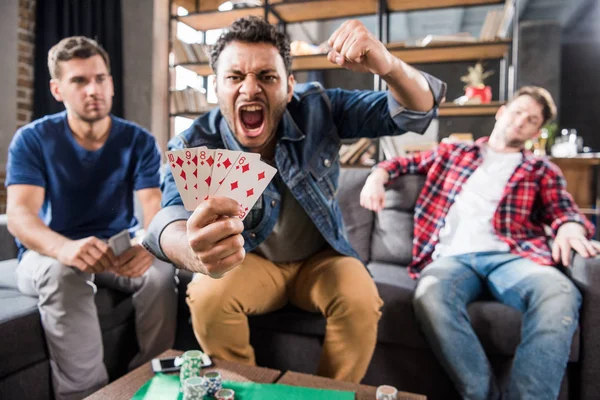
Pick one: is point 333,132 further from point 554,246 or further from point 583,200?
point 583,200

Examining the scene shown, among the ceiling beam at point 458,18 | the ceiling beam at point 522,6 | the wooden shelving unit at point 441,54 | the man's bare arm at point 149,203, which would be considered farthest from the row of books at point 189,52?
the ceiling beam at point 522,6

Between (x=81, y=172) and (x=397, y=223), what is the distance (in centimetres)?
129

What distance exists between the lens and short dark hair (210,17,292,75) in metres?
1.05

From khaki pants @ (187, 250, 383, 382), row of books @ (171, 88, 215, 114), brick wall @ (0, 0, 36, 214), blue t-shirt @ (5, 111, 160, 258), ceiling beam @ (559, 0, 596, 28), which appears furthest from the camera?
ceiling beam @ (559, 0, 596, 28)

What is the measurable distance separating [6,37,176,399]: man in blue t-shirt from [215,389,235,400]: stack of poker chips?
0.64m

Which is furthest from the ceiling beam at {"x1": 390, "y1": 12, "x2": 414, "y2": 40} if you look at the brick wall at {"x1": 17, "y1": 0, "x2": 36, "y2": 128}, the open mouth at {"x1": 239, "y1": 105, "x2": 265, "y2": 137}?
the open mouth at {"x1": 239, "y1": 105, "x2": 265, "y2": 137}

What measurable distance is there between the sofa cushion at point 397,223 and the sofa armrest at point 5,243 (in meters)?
1.57

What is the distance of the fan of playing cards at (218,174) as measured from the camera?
609 millimetres

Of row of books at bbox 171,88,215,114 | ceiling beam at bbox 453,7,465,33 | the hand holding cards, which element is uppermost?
ceiling beam at bbox 453,7,465,33

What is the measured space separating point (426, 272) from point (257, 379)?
81cm

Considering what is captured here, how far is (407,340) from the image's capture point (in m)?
1.57

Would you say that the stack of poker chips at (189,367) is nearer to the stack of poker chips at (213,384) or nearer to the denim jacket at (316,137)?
the stack of poker chips at (213,384)

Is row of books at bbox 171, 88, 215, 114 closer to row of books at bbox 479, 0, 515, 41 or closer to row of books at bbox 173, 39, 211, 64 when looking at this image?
row of books at bbox 173, 39, 211, 64

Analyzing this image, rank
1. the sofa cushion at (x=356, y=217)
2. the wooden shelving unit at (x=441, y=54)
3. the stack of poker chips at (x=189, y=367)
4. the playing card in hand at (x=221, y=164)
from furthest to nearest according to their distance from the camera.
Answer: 1. the wooden shelving unit at (x=441, y=54)
2. the sofa cushion at (x=356, y=217)
3. the stack of poker chips at (x=189, y=367)
4. the playing card in hand at (x=221, y=164)
